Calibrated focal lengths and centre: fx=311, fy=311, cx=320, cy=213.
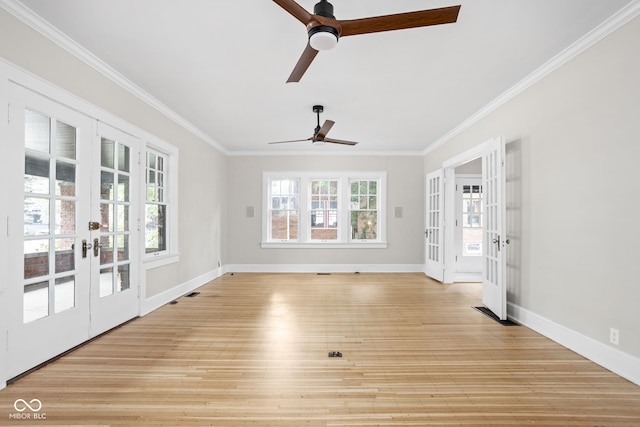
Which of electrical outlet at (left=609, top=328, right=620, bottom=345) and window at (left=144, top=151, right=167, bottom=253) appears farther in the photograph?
window at (left=144, top=151, right=167, bottom=253)

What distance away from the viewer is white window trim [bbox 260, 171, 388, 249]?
707 centimetres

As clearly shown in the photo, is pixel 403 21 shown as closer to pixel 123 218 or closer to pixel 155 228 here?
pixel 123 218

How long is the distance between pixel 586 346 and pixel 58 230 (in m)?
4.74

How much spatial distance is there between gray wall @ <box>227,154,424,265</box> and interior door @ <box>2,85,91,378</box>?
162 inches

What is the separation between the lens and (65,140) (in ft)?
9.26

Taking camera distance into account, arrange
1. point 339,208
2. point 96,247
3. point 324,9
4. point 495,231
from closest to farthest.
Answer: point 324,9 → point 96,247 → point 495,231 → point 339,208

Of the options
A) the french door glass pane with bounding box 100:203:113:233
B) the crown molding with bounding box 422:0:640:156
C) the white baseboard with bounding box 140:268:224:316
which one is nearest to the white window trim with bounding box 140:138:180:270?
the white baseboard with bounding box 140:268:224:316

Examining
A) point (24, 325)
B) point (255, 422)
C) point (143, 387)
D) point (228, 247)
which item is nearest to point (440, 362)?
point (255, 422)

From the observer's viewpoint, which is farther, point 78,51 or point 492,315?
point 492,315

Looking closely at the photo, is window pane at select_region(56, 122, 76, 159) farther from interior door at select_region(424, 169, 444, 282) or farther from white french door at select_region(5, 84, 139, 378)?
interior door at select_region(424, 169, 444, 282)

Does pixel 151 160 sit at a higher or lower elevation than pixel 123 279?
higher

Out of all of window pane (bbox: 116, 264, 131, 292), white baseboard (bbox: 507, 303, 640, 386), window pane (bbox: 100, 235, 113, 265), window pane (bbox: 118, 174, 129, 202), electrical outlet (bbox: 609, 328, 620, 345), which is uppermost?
window pane (bbox: 118, 174, 129, 202)

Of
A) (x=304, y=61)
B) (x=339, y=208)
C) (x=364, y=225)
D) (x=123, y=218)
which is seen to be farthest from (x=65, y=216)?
(x=364, y=225)

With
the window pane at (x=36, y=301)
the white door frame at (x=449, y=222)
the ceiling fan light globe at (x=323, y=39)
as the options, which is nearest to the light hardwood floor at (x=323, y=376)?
the window pane at (x=36, y=301)
